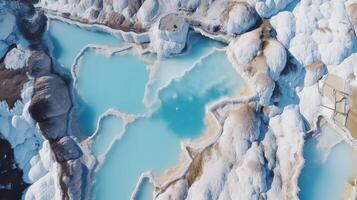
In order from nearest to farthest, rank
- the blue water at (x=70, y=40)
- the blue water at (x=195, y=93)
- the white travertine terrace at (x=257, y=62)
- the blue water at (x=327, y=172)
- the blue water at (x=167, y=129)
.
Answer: the white travertine terrace at (x=257, y=62) < the blue water at (x=327, y=172) < the blue water at (x=167, y=129) < the blue water at (x=195, y=93) < the blue water at (x=70, y=40)

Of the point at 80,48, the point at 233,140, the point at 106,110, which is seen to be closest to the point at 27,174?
the point at 106,110

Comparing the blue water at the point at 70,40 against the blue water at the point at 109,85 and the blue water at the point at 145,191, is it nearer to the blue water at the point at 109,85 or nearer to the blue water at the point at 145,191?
the blue water at the point at 109,85

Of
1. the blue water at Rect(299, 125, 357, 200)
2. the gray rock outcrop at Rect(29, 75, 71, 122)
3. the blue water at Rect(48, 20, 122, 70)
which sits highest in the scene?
the blue water at Rect(48, 20, 122, 70)

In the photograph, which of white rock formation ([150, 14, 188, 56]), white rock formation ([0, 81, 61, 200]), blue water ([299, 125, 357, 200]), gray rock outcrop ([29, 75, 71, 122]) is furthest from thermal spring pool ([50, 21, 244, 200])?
blue water ([299, 125, 357, 200])

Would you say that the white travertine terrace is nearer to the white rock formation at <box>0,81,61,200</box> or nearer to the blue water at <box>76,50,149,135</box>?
the white rock formation at <box>0,81,61,200</box>

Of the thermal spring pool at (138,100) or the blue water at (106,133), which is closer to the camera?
the thermal spring pool at (138,100)

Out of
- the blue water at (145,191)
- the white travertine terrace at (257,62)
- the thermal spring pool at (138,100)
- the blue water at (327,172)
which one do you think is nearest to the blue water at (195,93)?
the thermal spring pool at (138,100)
